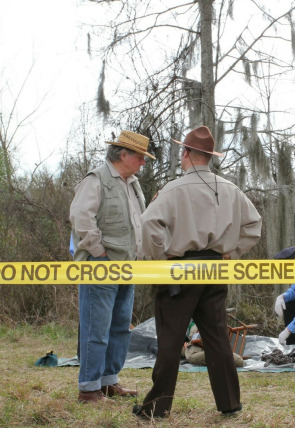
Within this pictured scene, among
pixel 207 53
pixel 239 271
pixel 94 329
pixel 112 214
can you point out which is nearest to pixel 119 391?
pixel 94 329

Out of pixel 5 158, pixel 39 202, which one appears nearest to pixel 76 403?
pixel 39 202

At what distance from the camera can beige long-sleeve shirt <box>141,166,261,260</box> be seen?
391 centimetres

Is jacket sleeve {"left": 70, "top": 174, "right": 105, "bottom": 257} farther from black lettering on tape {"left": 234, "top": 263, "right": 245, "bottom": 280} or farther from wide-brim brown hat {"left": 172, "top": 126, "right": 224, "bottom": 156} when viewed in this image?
black lettering on tape {"left": 234, "top": 263, "right": 245, "bottom": 280}

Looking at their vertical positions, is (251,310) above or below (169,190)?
below

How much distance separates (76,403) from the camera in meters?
4.47

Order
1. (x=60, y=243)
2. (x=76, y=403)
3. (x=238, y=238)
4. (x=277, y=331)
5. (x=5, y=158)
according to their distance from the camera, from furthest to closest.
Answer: (x=5, y=158)
(x=60, y=243)
(x=277, y=331)
(x=76, y=403)
(x=238, y=238)

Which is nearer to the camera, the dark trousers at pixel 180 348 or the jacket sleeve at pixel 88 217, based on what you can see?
the dark trousers at pixel 180 348

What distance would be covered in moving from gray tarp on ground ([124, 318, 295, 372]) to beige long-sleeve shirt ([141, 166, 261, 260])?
2.73 metres

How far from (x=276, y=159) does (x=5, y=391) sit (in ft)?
19.8

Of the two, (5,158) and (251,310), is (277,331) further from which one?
(5,158)

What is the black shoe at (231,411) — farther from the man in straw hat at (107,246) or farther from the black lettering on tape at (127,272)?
the black lettering on tape at (127,272)

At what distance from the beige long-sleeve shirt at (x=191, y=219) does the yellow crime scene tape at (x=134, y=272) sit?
100mm

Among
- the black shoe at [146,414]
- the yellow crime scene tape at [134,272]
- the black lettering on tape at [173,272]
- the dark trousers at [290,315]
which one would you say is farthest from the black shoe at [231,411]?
the dark trousers at [290,315]

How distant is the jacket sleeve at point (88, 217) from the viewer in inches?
173
